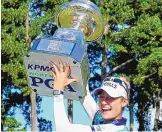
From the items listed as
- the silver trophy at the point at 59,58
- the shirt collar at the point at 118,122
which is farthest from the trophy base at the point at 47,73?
the shirt collar at the point at 118,122

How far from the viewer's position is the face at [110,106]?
12.2 feet

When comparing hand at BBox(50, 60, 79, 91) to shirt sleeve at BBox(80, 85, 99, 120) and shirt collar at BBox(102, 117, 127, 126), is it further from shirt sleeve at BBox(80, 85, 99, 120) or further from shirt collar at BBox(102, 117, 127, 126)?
shirt sleeve at BBox(80, 85, 99, 120)

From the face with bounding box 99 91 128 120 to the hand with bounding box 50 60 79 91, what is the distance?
0.64 ft

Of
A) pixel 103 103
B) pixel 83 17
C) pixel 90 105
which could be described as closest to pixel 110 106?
pixel 103 103

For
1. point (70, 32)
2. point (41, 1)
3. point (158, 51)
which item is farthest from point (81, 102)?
point (41, 1)

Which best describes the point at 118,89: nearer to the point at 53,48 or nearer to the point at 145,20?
the point at 53,48

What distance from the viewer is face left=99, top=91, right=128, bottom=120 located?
3725mm

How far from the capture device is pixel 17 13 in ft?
83.8

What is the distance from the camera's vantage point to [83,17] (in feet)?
15.0

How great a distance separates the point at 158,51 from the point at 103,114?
2113 cm

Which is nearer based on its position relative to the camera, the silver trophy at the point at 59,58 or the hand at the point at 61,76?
the hand at the point at 61,76

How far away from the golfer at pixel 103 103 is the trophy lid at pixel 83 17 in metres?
0.73

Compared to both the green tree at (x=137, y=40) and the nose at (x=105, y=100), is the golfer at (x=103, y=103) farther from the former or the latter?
the green tree at (x=137, y=40)

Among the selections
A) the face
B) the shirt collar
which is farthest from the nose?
the shirt collar
